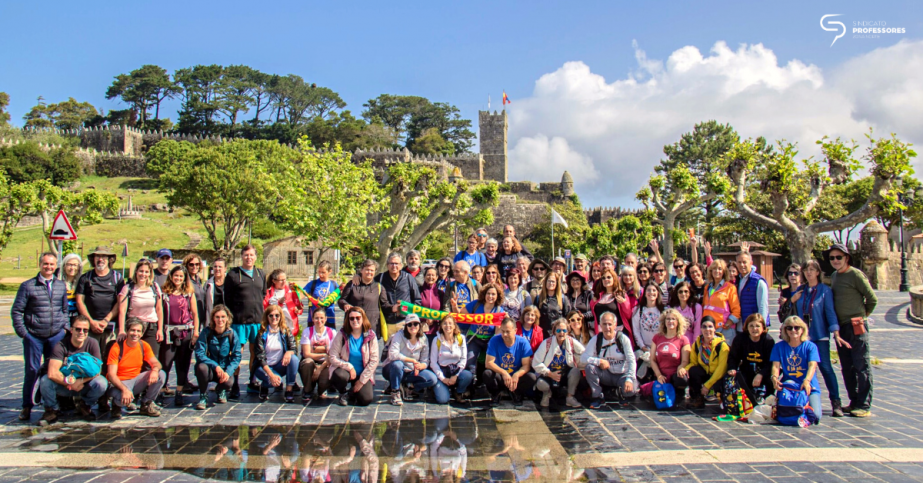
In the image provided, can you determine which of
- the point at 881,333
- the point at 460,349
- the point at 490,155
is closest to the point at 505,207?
the point at 490,155

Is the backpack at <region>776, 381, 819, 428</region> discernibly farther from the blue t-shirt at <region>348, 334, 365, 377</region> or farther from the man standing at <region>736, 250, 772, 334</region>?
the blue t-shirt at <region>348, 334, 365, 377</region>

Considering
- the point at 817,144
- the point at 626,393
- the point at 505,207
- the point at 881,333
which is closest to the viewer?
A: the point at 626,393

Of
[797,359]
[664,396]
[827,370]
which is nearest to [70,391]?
[664,396]

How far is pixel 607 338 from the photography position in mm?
7492

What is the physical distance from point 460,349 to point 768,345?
3.45 meters

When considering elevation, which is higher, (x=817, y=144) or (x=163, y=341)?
(x=817, y=144)

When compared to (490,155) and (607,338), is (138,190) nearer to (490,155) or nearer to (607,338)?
(490,155)

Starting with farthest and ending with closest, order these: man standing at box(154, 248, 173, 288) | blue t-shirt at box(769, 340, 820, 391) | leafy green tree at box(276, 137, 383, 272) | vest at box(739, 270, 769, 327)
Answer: leafy green tree at box(276, 137, 383, 272), man standing at box(154, 248, 173, 288), vest at box(739, 270, 769, 327), blue t-shirt at box(769, 340, 820, 391)

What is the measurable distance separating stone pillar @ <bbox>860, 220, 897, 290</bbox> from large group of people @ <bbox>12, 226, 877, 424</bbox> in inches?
1049

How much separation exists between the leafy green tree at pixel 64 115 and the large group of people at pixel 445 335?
88688mm

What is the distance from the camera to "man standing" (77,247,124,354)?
281 inches

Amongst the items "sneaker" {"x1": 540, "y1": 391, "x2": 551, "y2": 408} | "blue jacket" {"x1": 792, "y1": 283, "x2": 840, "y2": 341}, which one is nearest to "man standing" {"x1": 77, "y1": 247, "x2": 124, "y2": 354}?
"sneaker" {"x1": 540, "y1": 391, "x2": 551, "y2": 408}

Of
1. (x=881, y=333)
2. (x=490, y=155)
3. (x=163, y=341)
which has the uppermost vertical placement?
(x=490, y=155)

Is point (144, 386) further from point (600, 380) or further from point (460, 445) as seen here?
point (600, 380)
